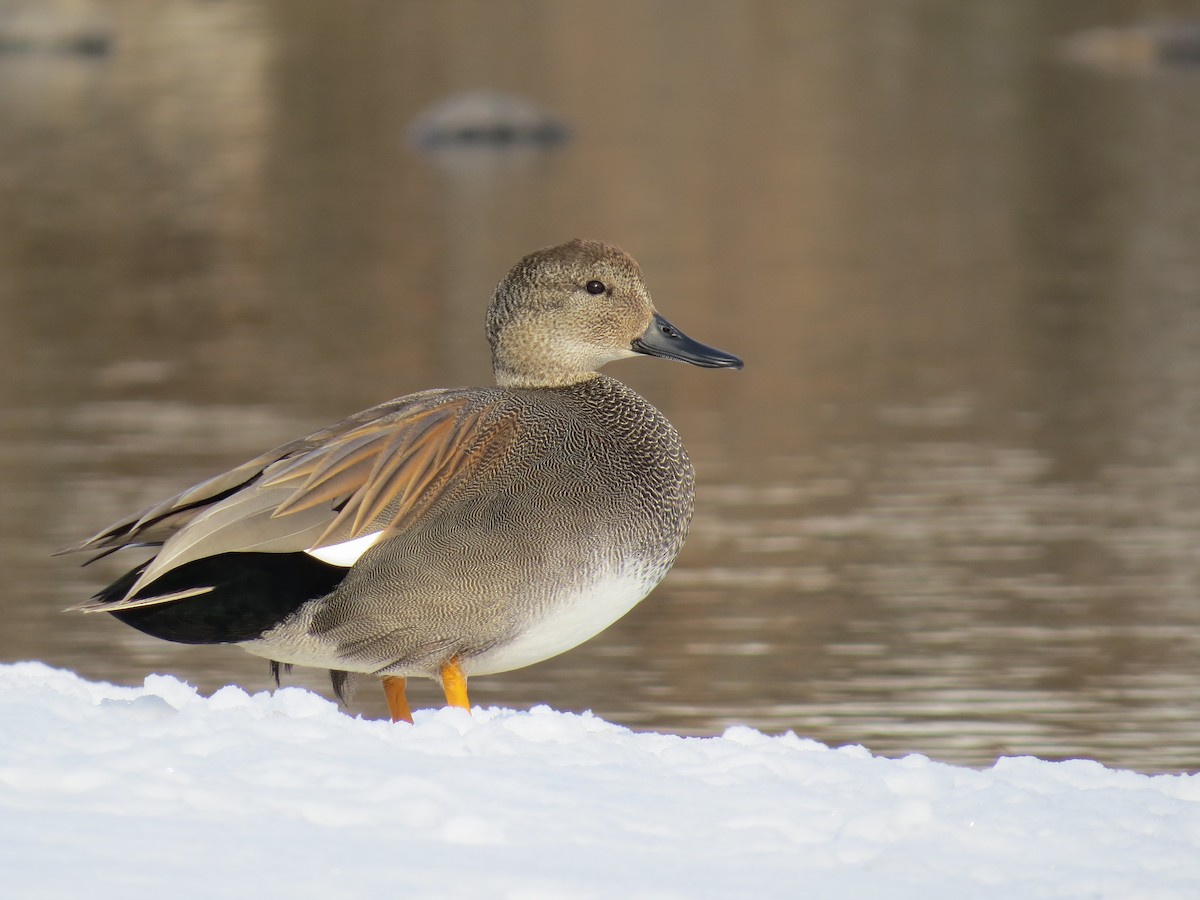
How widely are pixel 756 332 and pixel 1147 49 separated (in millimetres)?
22256

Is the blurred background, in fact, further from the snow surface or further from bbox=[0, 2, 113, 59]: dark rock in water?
bbox=[0, 2, 113, 59]: dark rock in water

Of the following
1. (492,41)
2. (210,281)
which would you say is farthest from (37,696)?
(492,41)

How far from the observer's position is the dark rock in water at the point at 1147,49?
33.5 m

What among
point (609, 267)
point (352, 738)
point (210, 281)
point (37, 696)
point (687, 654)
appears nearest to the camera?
point (352, 738)

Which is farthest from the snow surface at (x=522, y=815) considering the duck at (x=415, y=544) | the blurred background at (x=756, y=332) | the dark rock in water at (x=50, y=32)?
the dark rock in water at (x=50, y=32)

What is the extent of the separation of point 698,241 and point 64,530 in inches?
387

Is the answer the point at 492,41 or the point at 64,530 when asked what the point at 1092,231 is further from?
the point at 492,41

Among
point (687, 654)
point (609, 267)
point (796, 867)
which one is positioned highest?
point (609, 267)

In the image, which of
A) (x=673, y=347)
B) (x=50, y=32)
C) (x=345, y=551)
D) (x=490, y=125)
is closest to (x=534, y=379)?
(x=673, y=347)

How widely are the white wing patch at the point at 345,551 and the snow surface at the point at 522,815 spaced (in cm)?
38

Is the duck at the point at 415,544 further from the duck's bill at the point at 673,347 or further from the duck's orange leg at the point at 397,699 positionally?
the duck's bill at the point at 673,347

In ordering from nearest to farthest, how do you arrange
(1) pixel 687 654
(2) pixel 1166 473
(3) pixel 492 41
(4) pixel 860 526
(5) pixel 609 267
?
(5) pixel 609 267 → (1) pixel 687 654 → (4) pixel 860 526 → (2) pixel 1166 473 → (3) pixel 492 41

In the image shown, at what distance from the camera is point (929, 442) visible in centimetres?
1048

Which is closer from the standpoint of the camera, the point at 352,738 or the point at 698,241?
the point at 352,738
